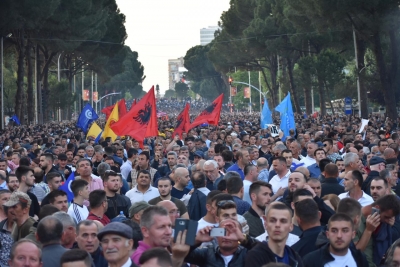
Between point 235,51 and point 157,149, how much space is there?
187 feet

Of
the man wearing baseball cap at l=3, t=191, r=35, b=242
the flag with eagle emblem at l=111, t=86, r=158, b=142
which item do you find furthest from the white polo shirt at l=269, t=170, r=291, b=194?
the flag with eagle emblem at l=111, t=86, r=158, b=142

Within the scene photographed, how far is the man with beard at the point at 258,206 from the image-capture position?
25.7ft

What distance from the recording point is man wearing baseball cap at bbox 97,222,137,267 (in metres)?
5.68

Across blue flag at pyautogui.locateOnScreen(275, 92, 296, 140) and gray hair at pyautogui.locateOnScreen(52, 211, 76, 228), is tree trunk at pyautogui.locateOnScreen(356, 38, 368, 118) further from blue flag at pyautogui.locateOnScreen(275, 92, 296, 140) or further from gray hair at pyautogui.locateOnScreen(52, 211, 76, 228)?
gray hair at pyautogui.locateOnScreen(52, 211, 76, 228)

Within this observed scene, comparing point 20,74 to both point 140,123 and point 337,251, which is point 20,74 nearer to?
point 140,123

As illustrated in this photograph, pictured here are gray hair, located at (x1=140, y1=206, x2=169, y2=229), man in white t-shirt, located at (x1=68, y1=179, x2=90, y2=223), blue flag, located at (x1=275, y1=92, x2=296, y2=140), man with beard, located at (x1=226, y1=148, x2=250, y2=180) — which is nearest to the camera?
gray hair, located at (x1=140, y1=206, x2=169, y2=229)

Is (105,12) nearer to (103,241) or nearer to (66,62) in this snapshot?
(66,62)

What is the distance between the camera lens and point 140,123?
1812 centimetres

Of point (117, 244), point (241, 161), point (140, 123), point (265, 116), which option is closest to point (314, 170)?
point (241, 161)

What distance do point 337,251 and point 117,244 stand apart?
148 cm

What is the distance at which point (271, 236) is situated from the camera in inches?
232


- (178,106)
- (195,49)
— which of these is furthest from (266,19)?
(178,106)

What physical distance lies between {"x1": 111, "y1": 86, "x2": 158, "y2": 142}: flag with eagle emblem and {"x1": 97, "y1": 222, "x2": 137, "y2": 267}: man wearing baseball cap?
12.0 meters

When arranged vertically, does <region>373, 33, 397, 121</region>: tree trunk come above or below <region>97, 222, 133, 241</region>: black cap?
above
